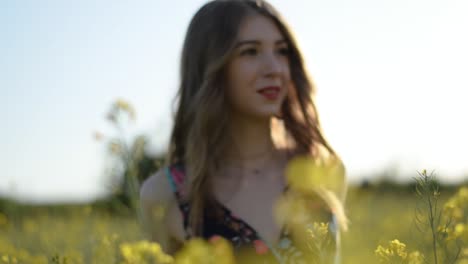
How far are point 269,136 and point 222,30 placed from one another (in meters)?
0.56

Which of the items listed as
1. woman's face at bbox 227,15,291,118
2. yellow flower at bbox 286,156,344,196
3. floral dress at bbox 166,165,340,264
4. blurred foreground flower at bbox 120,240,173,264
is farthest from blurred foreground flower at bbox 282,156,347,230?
blurred foreground flower at bbox 120,240,173,264

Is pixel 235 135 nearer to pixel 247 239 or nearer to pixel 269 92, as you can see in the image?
pixel 269 92

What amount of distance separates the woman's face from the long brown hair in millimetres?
40

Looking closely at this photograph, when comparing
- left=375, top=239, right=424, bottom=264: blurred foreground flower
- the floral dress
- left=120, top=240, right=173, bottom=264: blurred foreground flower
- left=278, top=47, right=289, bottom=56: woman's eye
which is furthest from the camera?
left=278, top=47, right=289, bottom=56: woman's eye

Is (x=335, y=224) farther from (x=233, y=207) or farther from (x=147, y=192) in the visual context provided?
(x=147, y=192)

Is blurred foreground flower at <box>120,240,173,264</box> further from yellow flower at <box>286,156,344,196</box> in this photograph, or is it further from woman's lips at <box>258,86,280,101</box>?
yellow flower at <box>286,156,344,196</box>

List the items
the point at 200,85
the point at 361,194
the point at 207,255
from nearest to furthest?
the point at 207,255, the point at 200,85, the point at 361,194

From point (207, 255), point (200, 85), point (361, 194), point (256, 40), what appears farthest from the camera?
point (361, 194)

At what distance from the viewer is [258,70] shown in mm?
2877

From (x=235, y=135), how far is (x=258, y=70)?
1.34 feet

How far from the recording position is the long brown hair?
299 cm

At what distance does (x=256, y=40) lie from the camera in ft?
9.67

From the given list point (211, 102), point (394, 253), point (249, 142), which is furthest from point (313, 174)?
point (394, 253)

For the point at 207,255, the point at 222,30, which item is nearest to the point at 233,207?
the point at 222,30
